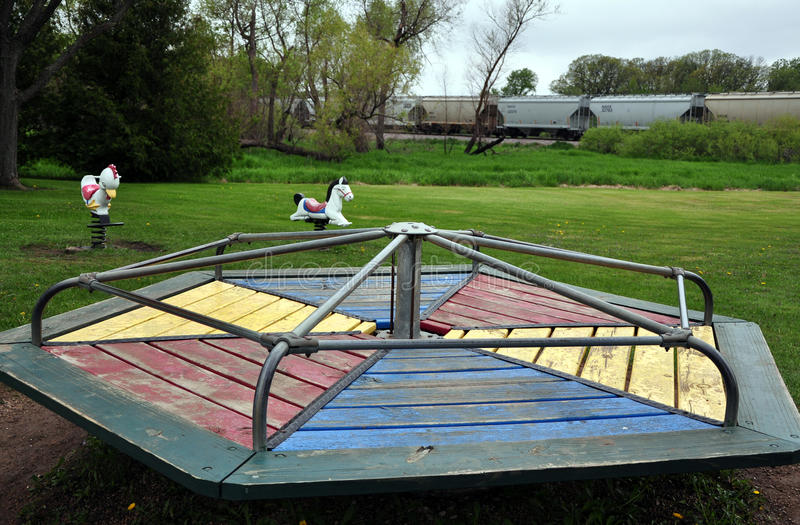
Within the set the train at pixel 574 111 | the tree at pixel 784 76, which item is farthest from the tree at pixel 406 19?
the tree at pixel 784 76

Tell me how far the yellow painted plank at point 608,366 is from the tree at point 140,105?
16.7 metres

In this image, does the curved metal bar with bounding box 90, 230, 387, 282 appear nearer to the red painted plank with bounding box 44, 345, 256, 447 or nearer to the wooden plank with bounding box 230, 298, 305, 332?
the red painted plank with bounding box 44, 345, 256, 447

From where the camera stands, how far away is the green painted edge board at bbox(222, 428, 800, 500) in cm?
195

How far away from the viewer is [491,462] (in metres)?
2.10

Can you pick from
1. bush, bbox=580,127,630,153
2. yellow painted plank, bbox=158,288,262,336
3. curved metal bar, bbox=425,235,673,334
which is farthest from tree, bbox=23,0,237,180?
bush, bbox=580,127,630,153

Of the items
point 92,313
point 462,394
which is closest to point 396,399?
point 462,394

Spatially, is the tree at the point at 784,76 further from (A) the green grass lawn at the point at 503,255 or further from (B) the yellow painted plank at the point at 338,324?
(B) the yellow painted plank at the point at 338,324

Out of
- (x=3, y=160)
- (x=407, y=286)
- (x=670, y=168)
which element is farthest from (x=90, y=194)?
(x=670, y=168)

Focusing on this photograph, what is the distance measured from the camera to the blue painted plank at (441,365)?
10.1 feet

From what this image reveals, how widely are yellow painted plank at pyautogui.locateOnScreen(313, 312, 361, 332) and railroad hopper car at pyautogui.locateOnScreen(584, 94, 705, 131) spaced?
116ft

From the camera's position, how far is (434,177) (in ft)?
69.2

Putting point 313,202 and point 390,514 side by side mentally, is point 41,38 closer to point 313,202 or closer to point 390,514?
point 313,202

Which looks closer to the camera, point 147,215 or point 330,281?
point 330,281

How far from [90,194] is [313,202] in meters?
2.66
